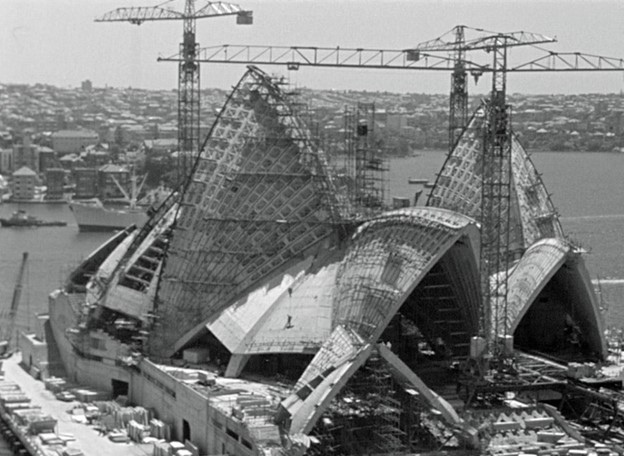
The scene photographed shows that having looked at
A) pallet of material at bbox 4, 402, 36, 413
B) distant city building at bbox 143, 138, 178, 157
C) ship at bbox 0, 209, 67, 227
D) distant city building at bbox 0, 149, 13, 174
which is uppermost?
distant city building at bbox 143, 138, 178, 157

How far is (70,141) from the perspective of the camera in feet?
409

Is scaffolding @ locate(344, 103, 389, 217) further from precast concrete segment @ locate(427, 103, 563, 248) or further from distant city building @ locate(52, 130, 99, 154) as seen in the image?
distant city building @ locate(52, 130, 99, 154)

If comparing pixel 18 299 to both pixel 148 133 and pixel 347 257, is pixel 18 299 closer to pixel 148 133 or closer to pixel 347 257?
pixel 347 257

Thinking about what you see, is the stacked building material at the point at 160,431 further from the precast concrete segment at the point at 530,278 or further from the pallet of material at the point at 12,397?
the precast concrete segment at the point at 530,278

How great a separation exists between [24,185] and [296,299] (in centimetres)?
6476

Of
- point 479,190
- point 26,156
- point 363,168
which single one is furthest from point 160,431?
point 26,156

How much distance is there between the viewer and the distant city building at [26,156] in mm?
115625

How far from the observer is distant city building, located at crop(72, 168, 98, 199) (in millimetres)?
107188

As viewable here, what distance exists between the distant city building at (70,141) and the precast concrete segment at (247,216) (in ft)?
243

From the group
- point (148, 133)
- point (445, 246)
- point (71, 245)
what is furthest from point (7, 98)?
point (445, 246)

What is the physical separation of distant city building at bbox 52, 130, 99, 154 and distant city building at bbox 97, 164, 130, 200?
14.4 metres

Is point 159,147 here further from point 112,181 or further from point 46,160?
point 112,181

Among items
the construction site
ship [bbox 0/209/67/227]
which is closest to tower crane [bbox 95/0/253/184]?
the construction site

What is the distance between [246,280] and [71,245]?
126 ft
